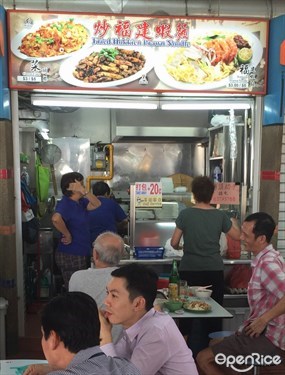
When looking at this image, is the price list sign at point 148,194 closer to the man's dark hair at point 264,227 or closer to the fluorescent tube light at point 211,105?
the fluorescent tube light at point 211,105

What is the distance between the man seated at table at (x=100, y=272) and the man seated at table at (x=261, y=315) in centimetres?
87

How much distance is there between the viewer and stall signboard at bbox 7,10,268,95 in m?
4.16

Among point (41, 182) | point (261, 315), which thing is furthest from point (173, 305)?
Answer: point (41, 182)

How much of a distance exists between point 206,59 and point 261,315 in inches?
113

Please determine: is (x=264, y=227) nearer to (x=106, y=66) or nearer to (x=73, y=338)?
(x=73, y=338)

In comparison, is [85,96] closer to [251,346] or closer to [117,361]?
[251,346]

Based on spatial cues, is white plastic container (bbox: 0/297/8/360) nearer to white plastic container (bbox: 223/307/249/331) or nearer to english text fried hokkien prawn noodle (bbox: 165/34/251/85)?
white plastic container (bbox: 223/307/249/331)

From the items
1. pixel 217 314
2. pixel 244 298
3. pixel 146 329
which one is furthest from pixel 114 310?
pixel 244 298

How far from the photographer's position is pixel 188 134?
22.6 ft

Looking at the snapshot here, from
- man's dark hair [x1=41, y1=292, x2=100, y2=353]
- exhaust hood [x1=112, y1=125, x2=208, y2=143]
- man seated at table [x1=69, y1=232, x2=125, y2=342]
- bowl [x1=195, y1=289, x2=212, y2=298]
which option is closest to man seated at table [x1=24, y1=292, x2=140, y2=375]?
man's dark hair [x1=41, y1=292, x2=100, y2=353]

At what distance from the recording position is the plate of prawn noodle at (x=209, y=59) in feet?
14.3

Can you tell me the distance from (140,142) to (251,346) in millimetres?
5328

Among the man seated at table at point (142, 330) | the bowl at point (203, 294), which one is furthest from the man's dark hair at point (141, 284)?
the bowl at point (203, 294)

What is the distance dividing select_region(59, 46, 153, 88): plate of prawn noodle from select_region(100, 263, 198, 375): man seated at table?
8.96 ft
